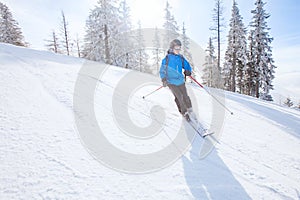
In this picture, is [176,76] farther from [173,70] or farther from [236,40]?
[236,40]

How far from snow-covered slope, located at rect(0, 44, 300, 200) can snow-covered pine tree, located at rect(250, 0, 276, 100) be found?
24.8 m

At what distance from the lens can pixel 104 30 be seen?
965 inches

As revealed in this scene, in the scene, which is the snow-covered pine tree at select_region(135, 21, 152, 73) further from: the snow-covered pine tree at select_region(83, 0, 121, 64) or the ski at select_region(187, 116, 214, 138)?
the ski at select_region(187, 116, 214, 138)

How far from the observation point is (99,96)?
5316mm

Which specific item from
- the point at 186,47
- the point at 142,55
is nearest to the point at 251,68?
the point at 186,47

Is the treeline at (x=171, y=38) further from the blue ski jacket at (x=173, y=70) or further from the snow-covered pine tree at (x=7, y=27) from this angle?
the blue ski jacket at (x=173, y=70)

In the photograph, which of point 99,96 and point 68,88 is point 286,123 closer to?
point 99,96

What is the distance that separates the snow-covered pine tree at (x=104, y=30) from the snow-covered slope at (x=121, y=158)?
21.1m

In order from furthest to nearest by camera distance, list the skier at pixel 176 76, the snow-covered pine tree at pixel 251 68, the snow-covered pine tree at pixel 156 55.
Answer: the snow-covered pine tree at pixel 156 55 → the snow-covered pine tree at pixel 251 68 → the skier at pixel 176 76

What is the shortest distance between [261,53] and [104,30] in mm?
22509

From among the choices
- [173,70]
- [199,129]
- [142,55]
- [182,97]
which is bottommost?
[199,129]

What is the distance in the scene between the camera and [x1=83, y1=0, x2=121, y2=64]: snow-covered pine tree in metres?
24.3

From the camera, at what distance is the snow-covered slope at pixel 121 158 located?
2025mm

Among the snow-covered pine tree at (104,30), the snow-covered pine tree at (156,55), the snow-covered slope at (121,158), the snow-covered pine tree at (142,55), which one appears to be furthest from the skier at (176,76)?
the snow-covered pine tree at (156,55)
